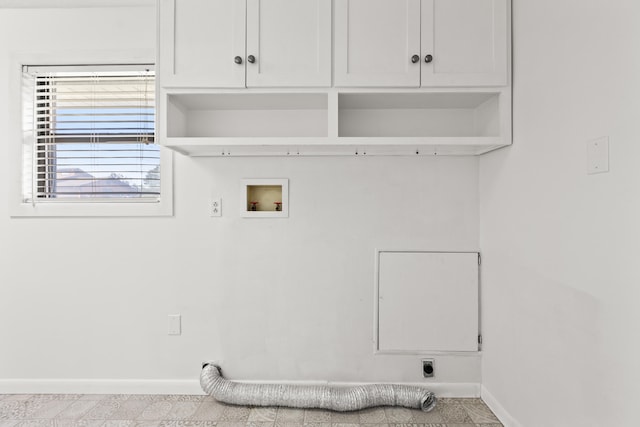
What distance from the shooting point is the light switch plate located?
118cm

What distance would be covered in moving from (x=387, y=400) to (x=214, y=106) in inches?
71.7

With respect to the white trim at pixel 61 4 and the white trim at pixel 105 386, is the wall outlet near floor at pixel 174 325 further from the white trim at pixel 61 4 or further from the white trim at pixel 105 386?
the white trim at pixel 61 4

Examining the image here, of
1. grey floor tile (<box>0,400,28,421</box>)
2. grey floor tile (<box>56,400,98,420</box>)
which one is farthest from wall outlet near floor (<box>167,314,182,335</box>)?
grey floor tile (<box>0,400,28,421</box>)

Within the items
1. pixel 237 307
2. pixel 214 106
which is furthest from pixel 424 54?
pixel 237 307

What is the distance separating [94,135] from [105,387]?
1.46 m

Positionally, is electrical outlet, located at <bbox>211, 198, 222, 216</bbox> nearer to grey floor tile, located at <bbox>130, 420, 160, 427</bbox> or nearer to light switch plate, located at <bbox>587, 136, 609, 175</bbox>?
grey floor tile, located at <bbox>130, 420, 160, 427</bbox>

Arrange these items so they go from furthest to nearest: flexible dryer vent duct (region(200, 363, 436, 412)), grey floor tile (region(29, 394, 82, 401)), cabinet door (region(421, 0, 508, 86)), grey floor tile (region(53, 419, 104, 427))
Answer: grey floor tile (region(29, 394, 82, 401)) < flexible dryer vent duct (region(200, 363, 436, 412)) < grey floor tile (region(53, 419, 104, 427)) < cabinet door (region(421, 0, 508, 86))

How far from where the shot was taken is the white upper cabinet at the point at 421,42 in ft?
5.70

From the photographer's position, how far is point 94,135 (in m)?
2.21

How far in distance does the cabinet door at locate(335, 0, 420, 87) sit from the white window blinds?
1.19 meters

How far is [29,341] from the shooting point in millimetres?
2176

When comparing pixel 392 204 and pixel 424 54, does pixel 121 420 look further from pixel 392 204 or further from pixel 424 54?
pixel 424 54

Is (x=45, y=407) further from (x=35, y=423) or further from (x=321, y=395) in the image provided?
(x=321, y=395)

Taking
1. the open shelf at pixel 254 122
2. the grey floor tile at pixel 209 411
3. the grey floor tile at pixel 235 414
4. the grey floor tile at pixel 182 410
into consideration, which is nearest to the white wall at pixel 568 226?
the open shelf at pixel 254 122
